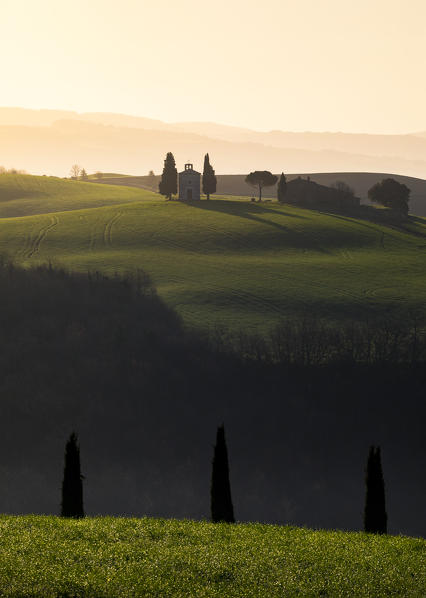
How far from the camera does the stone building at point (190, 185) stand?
139125mm

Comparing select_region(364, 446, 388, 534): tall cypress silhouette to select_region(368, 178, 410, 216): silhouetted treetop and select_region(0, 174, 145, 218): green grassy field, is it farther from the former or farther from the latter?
select_region(0, 174, 145, 218): green grassy field

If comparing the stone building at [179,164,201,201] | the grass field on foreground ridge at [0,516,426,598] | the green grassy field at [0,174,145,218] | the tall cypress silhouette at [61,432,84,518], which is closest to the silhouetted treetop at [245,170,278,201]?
the stone building at [179,164,201,201]

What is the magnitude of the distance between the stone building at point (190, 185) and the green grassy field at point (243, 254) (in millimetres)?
4537

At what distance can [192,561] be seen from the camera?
69.4 ft

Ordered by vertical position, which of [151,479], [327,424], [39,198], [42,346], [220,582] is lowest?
[151,479]

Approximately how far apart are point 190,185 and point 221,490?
11642cm

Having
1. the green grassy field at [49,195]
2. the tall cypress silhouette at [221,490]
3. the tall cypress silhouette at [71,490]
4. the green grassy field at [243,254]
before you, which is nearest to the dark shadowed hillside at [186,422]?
the green grassy field at [243,254]

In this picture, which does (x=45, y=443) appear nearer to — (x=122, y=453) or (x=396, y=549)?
(x=122, y=453)

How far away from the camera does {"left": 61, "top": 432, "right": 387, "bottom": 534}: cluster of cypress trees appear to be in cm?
2695

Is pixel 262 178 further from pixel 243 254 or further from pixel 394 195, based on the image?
pixel 243 254

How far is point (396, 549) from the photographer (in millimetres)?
23297

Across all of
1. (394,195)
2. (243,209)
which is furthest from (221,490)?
(394,195)

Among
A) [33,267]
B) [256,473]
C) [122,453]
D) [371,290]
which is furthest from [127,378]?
[371,290]

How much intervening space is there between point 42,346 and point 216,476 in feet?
186
